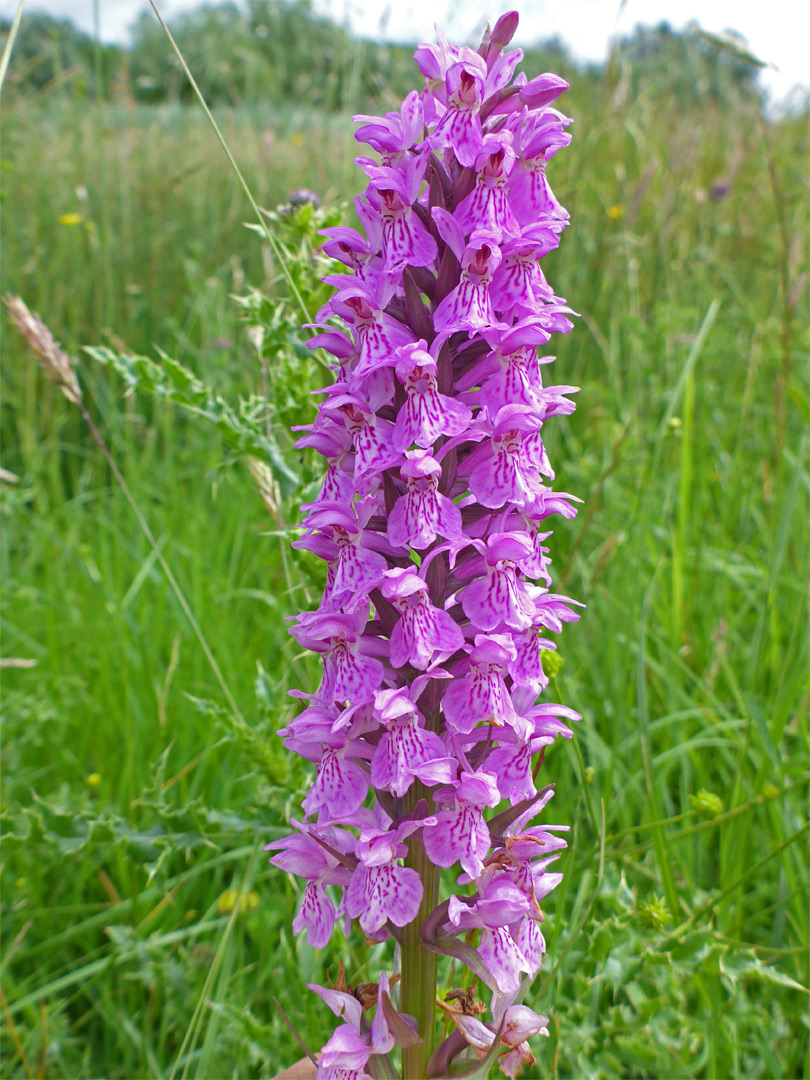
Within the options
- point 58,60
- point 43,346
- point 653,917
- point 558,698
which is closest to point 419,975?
point 653,917

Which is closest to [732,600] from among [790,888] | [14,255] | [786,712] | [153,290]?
[786,712]

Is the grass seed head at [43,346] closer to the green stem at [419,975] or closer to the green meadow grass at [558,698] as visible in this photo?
the green meadow grass at [558,698]

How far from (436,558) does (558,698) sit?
76cm

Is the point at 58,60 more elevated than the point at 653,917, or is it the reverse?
the point at 58,60

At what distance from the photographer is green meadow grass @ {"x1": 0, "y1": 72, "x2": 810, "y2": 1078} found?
6.19ft

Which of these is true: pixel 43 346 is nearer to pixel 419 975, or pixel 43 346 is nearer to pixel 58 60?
pixel 419 975

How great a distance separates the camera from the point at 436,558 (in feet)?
4.16

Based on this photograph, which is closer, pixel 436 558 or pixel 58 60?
pixel 436 558

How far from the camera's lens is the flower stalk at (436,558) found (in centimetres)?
118

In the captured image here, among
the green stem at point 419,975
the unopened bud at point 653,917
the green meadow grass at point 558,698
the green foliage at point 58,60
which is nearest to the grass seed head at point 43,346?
the green meadow grass at point 558,698

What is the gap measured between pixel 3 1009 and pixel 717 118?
30.7 feet

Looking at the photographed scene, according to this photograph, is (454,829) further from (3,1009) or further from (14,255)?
(14,255)

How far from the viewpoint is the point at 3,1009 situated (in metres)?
1.98

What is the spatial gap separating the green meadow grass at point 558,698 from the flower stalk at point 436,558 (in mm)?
361
